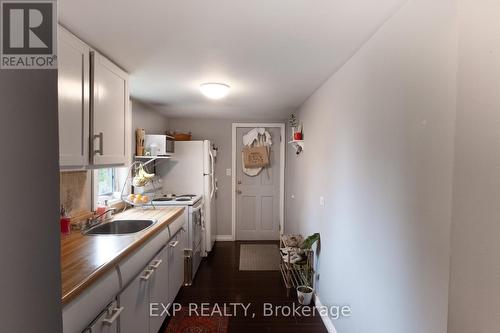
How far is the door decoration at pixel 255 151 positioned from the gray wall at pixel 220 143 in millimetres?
289

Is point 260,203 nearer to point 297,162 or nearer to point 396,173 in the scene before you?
point 297,162

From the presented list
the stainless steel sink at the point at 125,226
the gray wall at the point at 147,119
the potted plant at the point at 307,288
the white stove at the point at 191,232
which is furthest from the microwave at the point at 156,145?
the potted plant at the point at 307,288

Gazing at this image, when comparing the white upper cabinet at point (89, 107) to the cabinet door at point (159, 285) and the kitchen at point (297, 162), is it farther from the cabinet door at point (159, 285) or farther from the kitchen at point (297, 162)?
the cabinet door at point (159, 285)

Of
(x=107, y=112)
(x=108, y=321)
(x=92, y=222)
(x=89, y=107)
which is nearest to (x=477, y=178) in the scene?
(x=108, y=321)

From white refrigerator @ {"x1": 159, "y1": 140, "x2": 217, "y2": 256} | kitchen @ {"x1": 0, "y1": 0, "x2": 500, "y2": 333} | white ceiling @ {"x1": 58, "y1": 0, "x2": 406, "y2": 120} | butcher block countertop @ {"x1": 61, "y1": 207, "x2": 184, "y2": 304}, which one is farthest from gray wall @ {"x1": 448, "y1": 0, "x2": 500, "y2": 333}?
white refrigerator @ {"x1": 159, "y1": 140, "x2": 217, "y2": 256}

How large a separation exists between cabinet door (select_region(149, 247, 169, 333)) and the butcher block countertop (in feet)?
0.76

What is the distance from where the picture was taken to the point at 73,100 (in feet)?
5.31

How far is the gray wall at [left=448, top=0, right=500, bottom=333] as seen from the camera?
61 cm

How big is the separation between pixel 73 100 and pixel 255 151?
11.5ft

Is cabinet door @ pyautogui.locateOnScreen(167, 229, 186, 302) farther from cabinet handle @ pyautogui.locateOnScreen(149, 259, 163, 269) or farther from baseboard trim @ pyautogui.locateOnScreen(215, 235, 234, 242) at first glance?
baseboard trim @ pyautogui.locateOnScreen(215, 235, 234, 242)

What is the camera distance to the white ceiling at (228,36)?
1.35 m

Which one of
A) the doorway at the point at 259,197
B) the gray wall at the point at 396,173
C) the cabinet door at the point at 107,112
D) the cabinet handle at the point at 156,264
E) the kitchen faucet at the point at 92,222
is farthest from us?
the doorway at the point at 259,197

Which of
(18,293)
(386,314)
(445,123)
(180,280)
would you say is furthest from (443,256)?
(180,280)

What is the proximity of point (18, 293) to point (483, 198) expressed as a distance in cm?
88
